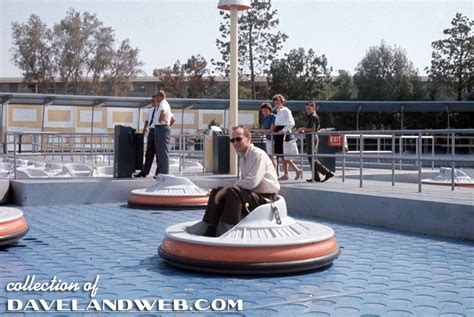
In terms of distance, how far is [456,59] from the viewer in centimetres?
5031

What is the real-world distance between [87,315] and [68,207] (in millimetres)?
7580

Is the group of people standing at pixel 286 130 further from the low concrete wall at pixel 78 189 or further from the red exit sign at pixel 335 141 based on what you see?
the low concrete wall at pixel 78 189

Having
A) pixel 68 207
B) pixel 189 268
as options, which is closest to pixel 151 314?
pixel 189 268

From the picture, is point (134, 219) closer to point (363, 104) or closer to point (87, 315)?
point (87, 315)

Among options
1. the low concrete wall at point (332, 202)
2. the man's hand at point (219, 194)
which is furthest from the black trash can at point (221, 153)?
the man's hand at point (219, 194)

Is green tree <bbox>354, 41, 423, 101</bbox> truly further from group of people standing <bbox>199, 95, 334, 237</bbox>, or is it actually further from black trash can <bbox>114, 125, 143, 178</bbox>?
group of people standing <bbox>199, 95, 334, 237</bbox>

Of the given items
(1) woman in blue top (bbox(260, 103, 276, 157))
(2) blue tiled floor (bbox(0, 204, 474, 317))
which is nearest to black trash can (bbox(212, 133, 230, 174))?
(1) woman in blue top (bbox(260, 103, 276, 157))

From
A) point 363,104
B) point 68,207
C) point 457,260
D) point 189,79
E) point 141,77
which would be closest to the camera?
point 457,260

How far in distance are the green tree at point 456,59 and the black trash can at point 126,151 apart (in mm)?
41499

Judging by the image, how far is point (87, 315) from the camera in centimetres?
487

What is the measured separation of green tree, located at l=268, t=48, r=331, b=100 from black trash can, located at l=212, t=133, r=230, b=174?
131 feet

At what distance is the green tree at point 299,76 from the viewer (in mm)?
54219

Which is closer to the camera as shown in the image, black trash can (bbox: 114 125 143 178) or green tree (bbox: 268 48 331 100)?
black trash can (bbox: 114 125 143 178)

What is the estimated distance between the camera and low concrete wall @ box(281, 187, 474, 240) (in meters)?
8.47
